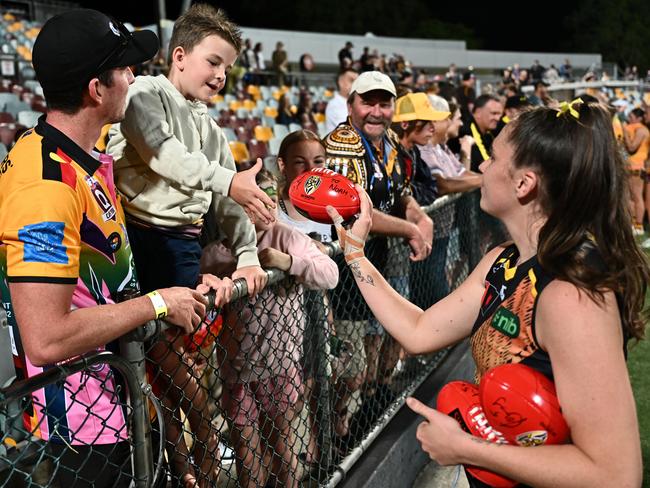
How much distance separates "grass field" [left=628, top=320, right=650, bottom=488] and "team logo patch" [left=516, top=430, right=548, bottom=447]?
2.20 m

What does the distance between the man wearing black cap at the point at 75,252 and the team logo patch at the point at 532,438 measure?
796mm

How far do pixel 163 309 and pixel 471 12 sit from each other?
58766 millimetres

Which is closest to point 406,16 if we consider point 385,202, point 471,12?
point 471,12

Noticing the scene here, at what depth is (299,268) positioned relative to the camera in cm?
224

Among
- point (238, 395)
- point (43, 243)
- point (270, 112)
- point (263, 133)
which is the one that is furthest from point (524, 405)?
point (270, 112)

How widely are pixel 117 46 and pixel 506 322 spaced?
117 cm

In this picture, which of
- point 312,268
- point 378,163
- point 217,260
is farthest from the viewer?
point 378,163

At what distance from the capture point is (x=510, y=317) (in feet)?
5.03

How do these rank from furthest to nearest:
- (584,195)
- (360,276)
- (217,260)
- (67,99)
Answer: (217,260)
(360,276)
(67,99)
(584,195)

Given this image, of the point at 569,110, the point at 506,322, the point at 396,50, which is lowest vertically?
the point at 506,322

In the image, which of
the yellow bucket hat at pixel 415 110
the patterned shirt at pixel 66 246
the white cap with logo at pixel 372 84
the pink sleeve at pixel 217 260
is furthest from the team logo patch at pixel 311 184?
the yellow bucket hat at pixel 415 110

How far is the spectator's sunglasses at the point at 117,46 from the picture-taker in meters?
1.65

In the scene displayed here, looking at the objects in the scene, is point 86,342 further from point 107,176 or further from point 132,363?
point 107,176

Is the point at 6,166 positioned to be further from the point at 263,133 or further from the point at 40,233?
the point at 263,133
